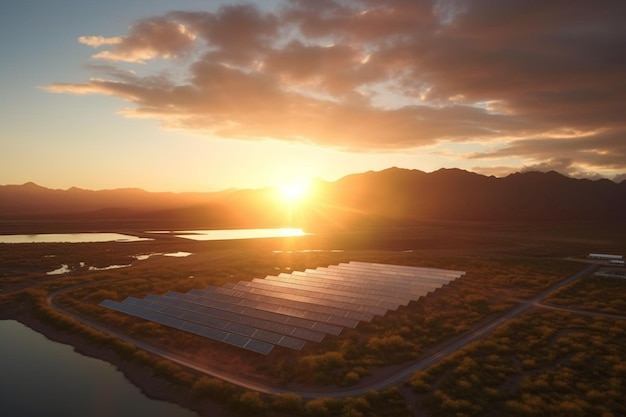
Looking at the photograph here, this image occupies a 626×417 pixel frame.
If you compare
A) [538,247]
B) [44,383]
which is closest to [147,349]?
[44,383]

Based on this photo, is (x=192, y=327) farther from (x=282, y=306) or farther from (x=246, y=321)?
(x=282, y=306)

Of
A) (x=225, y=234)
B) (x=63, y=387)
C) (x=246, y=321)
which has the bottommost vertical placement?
(x=63, y=387)

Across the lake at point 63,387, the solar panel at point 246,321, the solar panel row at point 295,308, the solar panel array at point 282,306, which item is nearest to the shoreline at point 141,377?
the lake at point 63,387

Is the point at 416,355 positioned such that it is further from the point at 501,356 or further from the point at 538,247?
the point at 538,247

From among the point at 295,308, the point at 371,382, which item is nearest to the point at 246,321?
the point at 295,308

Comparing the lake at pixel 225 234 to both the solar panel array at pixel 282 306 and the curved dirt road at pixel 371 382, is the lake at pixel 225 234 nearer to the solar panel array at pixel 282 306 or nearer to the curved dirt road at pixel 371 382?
the solar panel array at pixel 282 306
